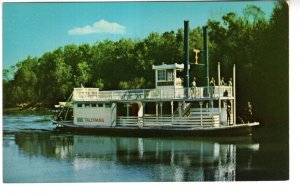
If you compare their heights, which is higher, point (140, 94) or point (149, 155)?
point (140, 94)

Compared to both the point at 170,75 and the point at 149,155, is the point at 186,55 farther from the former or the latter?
the point at 149,155

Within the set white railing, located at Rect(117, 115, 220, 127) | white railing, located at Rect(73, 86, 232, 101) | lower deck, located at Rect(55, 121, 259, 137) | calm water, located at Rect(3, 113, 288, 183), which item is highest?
white railing, located at Rect(73, 86, 232, 101)

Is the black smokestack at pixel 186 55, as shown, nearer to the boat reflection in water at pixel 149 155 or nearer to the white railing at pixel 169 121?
the white railing at pixel 169 121

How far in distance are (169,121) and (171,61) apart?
789 mm

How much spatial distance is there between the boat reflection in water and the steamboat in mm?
157

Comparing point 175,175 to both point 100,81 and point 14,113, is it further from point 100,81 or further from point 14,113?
point 14,113

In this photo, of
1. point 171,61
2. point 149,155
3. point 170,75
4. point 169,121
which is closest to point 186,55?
point 171,61

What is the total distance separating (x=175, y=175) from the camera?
7.34 m

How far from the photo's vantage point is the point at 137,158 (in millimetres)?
7527

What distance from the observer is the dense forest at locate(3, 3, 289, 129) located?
742 cm

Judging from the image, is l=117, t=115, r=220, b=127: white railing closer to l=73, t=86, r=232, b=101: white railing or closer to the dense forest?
l=73, t=86, r=232, b=101: white railing

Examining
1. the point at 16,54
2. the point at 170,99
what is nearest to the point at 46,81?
the point at 16,54

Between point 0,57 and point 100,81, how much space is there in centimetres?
131

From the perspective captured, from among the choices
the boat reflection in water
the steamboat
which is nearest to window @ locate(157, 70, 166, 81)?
the steamboat
